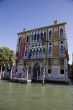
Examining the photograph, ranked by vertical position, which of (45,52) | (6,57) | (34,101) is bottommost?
(34,101)

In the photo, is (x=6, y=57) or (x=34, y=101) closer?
(x=34, y=101)

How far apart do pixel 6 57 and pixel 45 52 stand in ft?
28.4

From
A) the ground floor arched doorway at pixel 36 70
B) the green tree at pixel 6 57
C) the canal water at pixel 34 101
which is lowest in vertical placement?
the canal water at pixel 34 101

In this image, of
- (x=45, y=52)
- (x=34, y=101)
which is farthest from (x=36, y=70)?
(x=34, y=101)

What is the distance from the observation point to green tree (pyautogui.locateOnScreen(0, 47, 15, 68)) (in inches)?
1378

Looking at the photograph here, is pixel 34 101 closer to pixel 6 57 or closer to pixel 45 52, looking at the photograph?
pixel 45 52

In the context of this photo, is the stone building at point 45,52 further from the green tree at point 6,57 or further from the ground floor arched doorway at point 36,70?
the green tree at point 6,57

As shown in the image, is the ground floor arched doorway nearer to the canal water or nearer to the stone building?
the stone building

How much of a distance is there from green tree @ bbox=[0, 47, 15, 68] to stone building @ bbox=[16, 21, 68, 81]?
5.37ft

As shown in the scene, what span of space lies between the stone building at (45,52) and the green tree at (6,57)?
5.37 ft

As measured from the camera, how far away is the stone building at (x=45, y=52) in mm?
28906

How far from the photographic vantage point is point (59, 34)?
30172mm

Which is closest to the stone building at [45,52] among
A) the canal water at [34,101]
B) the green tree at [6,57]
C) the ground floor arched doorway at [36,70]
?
the ground floor arched doorway at [36,70]

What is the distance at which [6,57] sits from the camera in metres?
35.2
